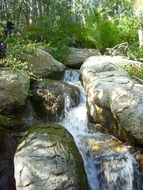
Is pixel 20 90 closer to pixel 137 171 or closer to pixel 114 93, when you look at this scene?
pixel 114 93

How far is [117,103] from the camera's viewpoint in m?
7.96

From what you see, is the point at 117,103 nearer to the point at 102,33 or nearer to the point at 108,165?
the point at 108,165

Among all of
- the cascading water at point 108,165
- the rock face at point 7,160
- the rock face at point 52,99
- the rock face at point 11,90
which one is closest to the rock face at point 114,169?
the cascading water at point 108,165

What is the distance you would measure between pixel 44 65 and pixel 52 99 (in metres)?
2.01

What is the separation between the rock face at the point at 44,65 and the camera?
11.4 m

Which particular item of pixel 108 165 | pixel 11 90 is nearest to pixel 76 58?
pixel 11 90

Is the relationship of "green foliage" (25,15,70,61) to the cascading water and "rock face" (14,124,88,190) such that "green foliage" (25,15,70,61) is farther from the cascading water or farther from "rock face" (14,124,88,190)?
"rock face" (14,124,88,190)

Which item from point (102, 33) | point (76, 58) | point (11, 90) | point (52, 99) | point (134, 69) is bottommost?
point (52, 99)

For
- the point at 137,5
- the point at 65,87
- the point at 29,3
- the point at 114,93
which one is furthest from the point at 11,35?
the point at 29,3

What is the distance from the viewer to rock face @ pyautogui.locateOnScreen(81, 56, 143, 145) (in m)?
7.81

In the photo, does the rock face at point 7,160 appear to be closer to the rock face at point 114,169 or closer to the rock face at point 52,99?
the rock face at point 114,169

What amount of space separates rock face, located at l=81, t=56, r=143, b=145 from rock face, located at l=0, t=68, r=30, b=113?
1.63m

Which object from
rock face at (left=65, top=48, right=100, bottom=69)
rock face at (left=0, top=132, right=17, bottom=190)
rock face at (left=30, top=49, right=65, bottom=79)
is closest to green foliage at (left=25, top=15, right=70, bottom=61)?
rock face at (left=65, top=48, right=100, bottom=69)

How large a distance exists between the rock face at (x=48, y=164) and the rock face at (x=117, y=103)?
1399 millimetres
